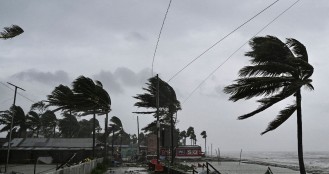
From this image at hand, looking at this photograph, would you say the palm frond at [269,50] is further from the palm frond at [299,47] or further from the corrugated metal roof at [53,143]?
the corrugated metal roof at [53,143]

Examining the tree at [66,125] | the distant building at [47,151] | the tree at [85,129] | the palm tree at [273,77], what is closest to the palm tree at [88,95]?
the distant building at [47,151]

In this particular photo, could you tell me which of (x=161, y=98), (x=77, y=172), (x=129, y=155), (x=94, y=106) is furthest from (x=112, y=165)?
(x=129, y=155)

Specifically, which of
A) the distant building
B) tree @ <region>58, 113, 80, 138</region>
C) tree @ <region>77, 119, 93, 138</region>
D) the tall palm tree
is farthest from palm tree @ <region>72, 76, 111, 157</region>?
tree @ <region>77, 119, 93, 138</region>

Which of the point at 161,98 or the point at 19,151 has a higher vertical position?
the point at 161,98

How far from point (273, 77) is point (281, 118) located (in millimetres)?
1904

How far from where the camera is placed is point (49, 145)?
1718 inches

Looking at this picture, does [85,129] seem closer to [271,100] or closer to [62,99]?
[62,99]

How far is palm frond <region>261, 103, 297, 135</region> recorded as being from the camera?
12664 mm

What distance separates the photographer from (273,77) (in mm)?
11758

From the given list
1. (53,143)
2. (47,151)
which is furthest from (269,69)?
(53,143)

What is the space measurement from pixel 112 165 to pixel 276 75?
31.9 meters

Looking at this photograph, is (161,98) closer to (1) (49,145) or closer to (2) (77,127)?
(1) (49,145)

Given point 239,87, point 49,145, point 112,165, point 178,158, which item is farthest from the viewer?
point 178,158

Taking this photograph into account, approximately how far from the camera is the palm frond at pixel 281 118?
41.5ft
